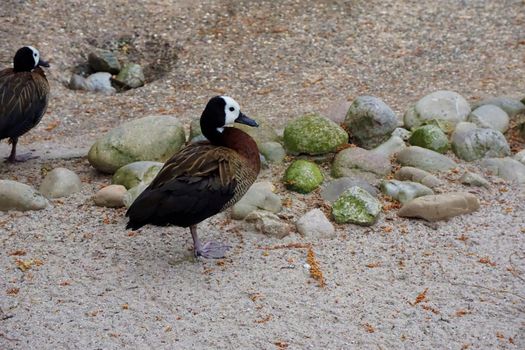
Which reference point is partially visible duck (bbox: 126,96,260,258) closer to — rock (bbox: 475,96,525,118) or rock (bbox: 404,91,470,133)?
rock (bbox: 404,91,470,133)

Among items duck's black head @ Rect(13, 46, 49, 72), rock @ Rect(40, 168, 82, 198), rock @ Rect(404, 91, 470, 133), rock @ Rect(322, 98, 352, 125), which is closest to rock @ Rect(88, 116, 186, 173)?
rock @ Rect(40, 168, 82, 198)

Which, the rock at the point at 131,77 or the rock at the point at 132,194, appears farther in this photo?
the rock at the point at 131,77

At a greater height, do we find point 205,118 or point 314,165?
point 205,118

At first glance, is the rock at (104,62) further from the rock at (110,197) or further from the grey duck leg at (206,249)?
the grey duck leg at (206,249)

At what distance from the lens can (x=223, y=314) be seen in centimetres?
483

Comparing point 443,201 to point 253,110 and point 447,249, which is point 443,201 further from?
point 253,110

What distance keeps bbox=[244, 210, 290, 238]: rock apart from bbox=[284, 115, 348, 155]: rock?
3.53ft

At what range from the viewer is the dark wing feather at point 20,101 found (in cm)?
708

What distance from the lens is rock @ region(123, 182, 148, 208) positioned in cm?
623

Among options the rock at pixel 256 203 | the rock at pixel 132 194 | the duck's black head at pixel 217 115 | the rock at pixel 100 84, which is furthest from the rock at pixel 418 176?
the rock at pixel 100 84

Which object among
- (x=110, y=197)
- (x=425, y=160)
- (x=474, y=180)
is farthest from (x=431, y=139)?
(x=110, y=197)

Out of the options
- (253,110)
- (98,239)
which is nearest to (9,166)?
(98,239)

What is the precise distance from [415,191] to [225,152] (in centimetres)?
169

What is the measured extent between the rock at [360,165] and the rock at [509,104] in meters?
1.61
